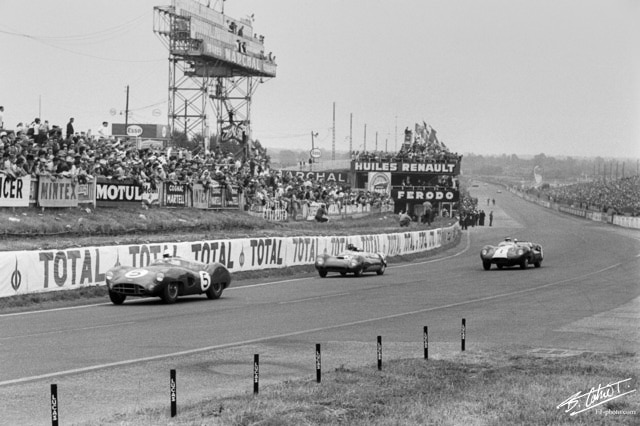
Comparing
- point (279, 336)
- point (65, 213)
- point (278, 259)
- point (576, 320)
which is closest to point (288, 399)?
point (279, 336)

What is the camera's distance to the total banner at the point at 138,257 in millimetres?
23859

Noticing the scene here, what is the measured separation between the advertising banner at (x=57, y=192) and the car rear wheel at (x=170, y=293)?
980cm

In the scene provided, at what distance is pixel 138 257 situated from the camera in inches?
1086

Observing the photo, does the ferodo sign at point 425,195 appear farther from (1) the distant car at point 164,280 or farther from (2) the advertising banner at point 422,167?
(1) the distant car at point 164,280

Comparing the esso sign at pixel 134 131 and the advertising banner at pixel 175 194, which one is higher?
the esso sign at pixel 134 131

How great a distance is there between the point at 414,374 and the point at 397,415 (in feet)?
10.0

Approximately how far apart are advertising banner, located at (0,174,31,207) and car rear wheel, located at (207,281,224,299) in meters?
8.38

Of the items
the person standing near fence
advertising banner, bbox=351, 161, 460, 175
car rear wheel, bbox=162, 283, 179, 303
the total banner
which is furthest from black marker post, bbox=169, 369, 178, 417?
advertising banner, bbox=351, 161, 460, 175

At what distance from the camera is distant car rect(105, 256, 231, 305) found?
23.5m

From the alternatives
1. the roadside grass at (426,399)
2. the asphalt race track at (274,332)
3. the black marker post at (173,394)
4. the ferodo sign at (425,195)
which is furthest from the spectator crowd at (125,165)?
the ferodo sign at (425,195)

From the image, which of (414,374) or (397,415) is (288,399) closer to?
(397,415)

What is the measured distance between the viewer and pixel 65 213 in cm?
3322

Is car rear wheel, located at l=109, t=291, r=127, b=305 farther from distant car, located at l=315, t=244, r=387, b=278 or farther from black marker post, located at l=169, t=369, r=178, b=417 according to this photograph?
black marker post, located at l=169, t=369, r=178, b=417
